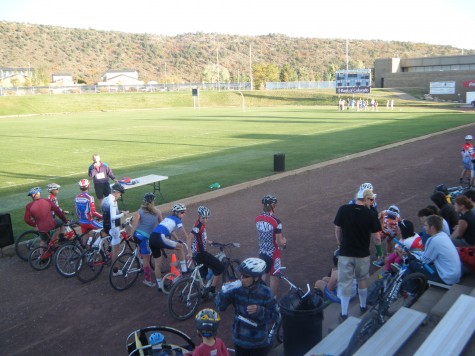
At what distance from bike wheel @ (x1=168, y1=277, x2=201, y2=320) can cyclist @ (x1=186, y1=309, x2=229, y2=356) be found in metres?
3.16

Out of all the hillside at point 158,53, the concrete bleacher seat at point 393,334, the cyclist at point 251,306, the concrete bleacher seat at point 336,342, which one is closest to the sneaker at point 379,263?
the concrete bleacher seat at point 393,334

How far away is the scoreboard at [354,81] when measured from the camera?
Result: 2440 inches

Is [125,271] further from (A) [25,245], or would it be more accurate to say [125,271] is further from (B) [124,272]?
(A) [25,245]

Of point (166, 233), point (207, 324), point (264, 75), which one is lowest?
point (166, 233)

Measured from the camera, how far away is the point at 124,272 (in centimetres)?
880

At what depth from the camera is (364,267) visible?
6.80 m

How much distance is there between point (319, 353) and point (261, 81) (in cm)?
10404

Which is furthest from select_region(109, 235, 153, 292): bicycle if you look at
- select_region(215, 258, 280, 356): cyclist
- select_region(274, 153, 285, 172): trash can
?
select_region(274, 153, 285, 172): trash can

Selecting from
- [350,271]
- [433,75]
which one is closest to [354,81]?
[433,75]

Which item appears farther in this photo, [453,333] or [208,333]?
[453,333]

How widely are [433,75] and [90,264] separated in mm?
84493

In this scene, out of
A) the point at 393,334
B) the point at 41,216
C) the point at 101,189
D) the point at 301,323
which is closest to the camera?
the point at 393,334

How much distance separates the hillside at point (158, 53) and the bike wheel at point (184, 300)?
421 ft

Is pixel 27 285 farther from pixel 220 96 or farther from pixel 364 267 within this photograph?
pixel 220 96
